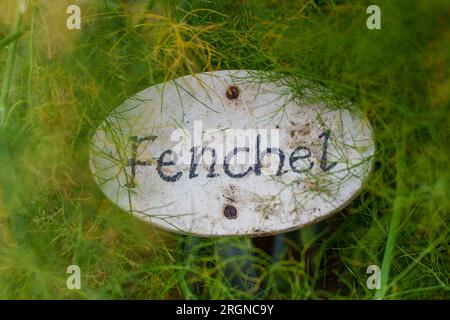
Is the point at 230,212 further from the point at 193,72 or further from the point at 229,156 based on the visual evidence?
the point at 193,72

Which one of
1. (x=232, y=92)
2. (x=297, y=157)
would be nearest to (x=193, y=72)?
(x=232, y=92)

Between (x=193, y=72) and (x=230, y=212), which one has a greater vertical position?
(x=193, y=72)

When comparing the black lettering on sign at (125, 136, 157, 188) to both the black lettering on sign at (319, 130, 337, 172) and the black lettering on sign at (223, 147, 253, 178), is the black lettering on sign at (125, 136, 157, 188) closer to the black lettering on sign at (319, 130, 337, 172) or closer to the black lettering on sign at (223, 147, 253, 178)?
the black lettering on sign at (223, 147, 253, 178)

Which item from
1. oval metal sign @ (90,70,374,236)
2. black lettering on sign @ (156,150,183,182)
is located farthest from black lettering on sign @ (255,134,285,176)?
black lettering on sign @ (156,150,183,182)

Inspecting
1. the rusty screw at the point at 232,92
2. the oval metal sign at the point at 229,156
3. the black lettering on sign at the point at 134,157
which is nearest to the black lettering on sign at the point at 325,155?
the oval metal sign at the point at 229,156

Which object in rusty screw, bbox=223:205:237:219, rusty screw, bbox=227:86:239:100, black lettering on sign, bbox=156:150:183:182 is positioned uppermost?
rusty screw, bbox=227:86:239:100
